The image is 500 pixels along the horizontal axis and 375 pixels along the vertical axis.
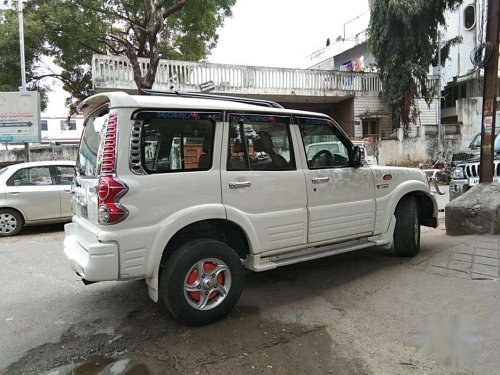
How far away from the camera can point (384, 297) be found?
4555 millimetres

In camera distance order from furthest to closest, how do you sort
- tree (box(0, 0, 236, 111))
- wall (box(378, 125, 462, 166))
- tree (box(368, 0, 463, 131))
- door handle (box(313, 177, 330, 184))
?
wall (box(378, 125, 462, 166)), tree (box(368, 0, 463, 131)), tree (box(0, 0, 236, 111)), door handle (box(313, 177, 330, 184))

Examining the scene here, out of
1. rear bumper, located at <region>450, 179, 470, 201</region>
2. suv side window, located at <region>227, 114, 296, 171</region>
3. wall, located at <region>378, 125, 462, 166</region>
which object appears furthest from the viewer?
wall, located at <region>378, 125, 462, 166</region>

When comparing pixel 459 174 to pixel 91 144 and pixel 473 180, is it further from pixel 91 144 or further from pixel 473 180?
pixel 91 144

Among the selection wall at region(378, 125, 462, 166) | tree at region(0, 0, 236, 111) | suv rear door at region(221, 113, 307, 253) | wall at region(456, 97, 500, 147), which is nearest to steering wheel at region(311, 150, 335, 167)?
suv rear door at region(221, 113, 307, 253)

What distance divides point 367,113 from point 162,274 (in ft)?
60.1

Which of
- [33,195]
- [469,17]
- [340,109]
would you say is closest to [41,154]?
[33,195]

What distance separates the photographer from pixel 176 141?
3893 mm

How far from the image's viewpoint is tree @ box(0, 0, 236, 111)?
1593cm

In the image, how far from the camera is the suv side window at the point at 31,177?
888 cm

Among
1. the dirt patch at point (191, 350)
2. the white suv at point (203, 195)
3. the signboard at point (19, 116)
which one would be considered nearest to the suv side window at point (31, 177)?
the white suv at point (203, 195)

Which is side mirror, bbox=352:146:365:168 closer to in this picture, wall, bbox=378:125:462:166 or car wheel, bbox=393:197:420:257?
car wheel, bbox=393:197:420:257

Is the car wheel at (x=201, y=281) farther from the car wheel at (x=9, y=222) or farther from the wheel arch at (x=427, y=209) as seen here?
the car wheel at (x=9, y=222)

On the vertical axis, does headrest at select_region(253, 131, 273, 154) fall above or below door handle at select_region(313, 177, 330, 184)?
above

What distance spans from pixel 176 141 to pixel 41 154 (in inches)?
576
